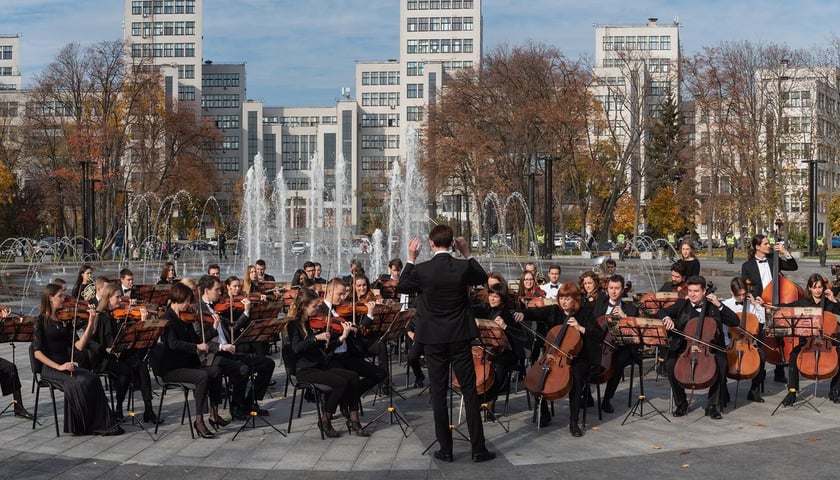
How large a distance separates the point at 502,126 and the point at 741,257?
1543 centimetres

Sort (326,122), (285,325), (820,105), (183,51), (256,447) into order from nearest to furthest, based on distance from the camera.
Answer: (256,447)
(285,325)
(820,105)
(183,51)
(326,122)

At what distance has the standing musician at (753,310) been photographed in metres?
10.9

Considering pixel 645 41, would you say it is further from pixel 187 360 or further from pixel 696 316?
pixel 187 360

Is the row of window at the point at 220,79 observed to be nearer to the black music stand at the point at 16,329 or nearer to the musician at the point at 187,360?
the black music stand at the point at 16,329

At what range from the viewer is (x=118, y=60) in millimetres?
55875

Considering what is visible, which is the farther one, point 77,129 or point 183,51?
point 183,51

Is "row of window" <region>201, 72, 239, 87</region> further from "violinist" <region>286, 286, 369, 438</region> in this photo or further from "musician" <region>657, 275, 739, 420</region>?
"musician" <region>657, 275, 739, 420</region>

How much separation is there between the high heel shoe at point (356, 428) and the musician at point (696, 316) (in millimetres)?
3087

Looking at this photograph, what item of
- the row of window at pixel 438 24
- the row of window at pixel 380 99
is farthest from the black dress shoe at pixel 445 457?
the row of window at pixel 380 99

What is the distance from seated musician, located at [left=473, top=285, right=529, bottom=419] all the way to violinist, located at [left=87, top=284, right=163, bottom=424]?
335 centimetres

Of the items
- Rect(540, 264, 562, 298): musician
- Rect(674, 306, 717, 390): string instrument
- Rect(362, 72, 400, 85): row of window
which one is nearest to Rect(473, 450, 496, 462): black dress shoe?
Rect(674, 306, 717, 390): string instrument

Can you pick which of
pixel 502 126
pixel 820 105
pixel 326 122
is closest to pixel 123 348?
pixel 502 126

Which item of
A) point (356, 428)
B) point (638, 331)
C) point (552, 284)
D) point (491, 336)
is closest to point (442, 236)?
point (491, 336)

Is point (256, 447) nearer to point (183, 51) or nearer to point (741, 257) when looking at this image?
point (741, 257)
